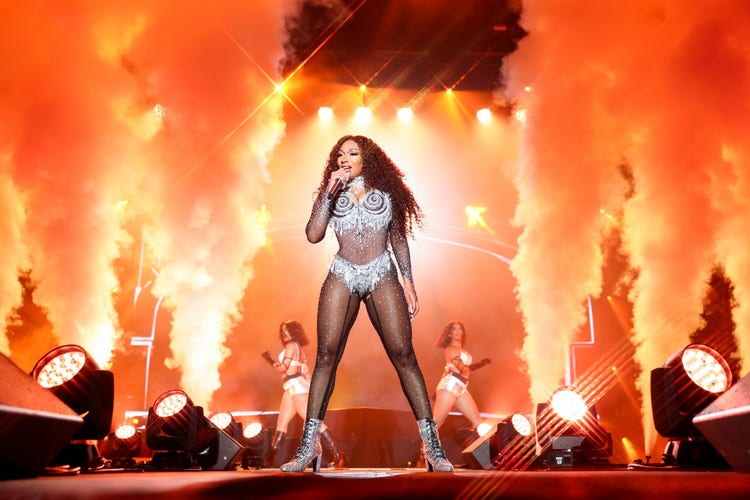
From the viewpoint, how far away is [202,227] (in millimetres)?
9594

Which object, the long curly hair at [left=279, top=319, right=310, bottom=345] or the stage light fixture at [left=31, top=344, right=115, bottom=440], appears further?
the long curly hair at [left=279, top=319, right=310, bottom=345]

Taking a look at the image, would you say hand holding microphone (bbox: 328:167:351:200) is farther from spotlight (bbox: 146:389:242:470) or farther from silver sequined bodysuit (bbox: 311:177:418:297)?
spotlight (bbox: 146:389:242:470)

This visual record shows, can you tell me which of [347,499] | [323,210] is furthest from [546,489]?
[323,210]

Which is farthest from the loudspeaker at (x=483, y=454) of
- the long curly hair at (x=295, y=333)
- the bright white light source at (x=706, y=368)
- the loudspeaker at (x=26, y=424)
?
the loudspeaker at (x=26, y=424)

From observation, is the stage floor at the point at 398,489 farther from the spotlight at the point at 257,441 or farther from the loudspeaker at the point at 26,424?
the spotlight at the point at 257,441

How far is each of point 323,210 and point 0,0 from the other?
20.5 feet

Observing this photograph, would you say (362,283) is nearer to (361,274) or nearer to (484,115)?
(361,274)

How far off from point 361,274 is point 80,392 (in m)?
1.68

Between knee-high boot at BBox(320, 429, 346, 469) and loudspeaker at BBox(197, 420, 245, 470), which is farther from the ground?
knee-high boot at BBox(320, 429, 346, 469)

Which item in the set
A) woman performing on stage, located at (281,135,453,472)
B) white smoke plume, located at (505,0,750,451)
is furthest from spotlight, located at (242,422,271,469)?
white smoke plume, located at (505,0,750,451)

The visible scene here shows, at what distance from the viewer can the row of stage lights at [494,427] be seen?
10.6 ft

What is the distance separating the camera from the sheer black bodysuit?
9.96ft

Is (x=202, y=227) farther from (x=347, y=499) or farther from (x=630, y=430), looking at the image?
(x=347, y=499)

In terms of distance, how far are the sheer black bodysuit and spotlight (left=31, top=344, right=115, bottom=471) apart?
123cm
